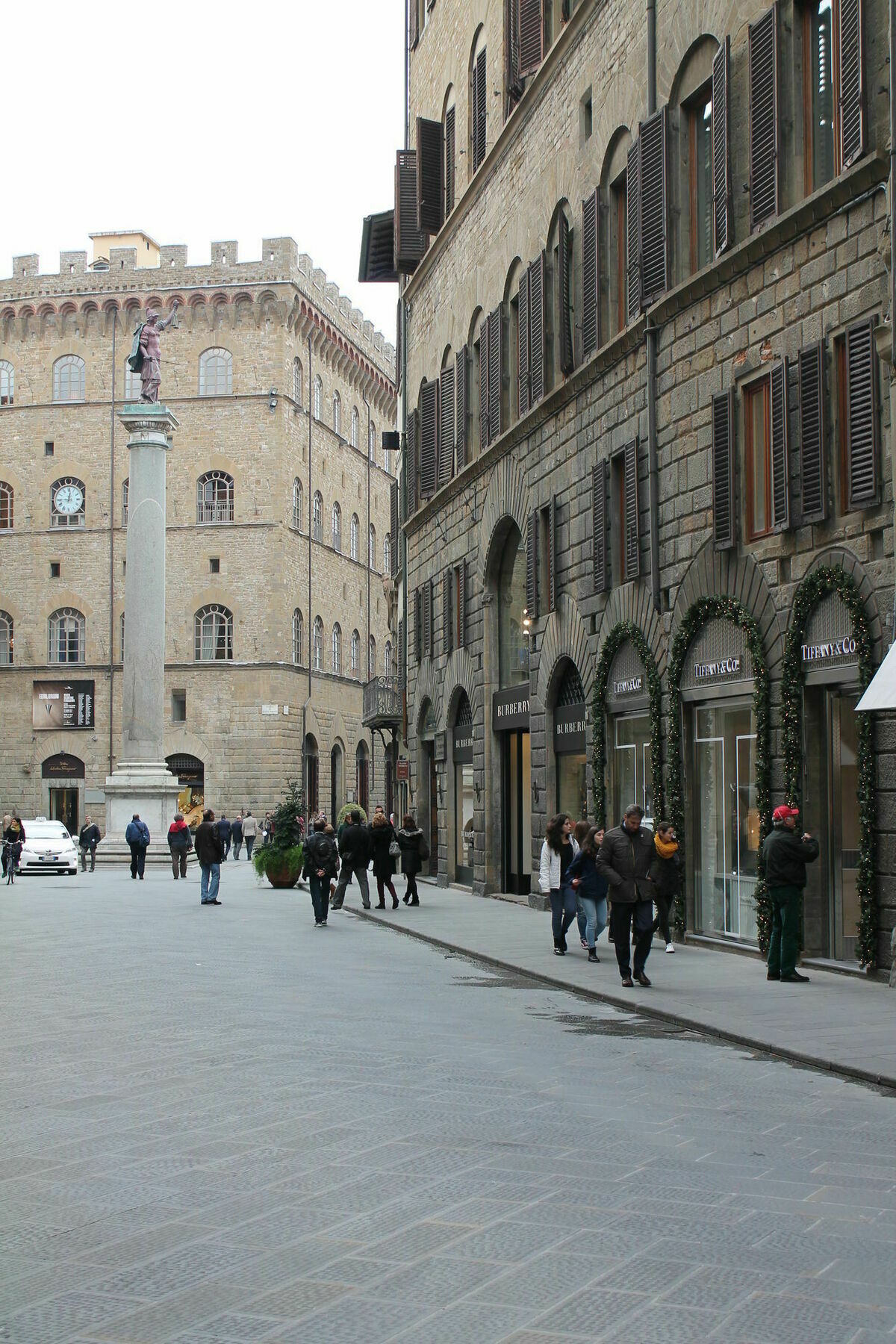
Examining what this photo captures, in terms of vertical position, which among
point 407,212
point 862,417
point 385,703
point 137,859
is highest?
point 407,212

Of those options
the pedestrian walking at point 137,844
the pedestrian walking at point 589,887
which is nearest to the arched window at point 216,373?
the pedestrian walking at point 137,844

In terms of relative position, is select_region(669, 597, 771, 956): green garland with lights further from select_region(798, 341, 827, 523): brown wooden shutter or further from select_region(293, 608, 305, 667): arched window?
select_region(293, 608, 305, 667): arched window

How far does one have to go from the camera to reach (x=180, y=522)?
6081 centimetres

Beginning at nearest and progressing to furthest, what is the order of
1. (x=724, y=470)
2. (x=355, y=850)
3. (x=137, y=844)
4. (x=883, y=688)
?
(x=883, y=688) < (x=724, y=470) < (x=355, y=850) < (x=137, y=844)

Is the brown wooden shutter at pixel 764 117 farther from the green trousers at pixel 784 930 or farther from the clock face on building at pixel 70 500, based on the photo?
the clock face on building at pixel 70 500

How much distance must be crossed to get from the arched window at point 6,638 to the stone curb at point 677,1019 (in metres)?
44.7

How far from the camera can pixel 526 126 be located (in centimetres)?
2691

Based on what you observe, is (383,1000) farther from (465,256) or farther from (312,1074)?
(465,256)

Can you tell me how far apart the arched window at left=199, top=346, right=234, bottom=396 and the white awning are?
49964 millimetres

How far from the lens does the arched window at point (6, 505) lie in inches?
2473

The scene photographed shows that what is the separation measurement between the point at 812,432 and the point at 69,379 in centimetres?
5090

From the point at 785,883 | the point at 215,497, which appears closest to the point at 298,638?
the point at 215,497

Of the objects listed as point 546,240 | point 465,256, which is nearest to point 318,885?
point 546,240

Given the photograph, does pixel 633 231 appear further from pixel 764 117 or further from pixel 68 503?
pixel 68 503
